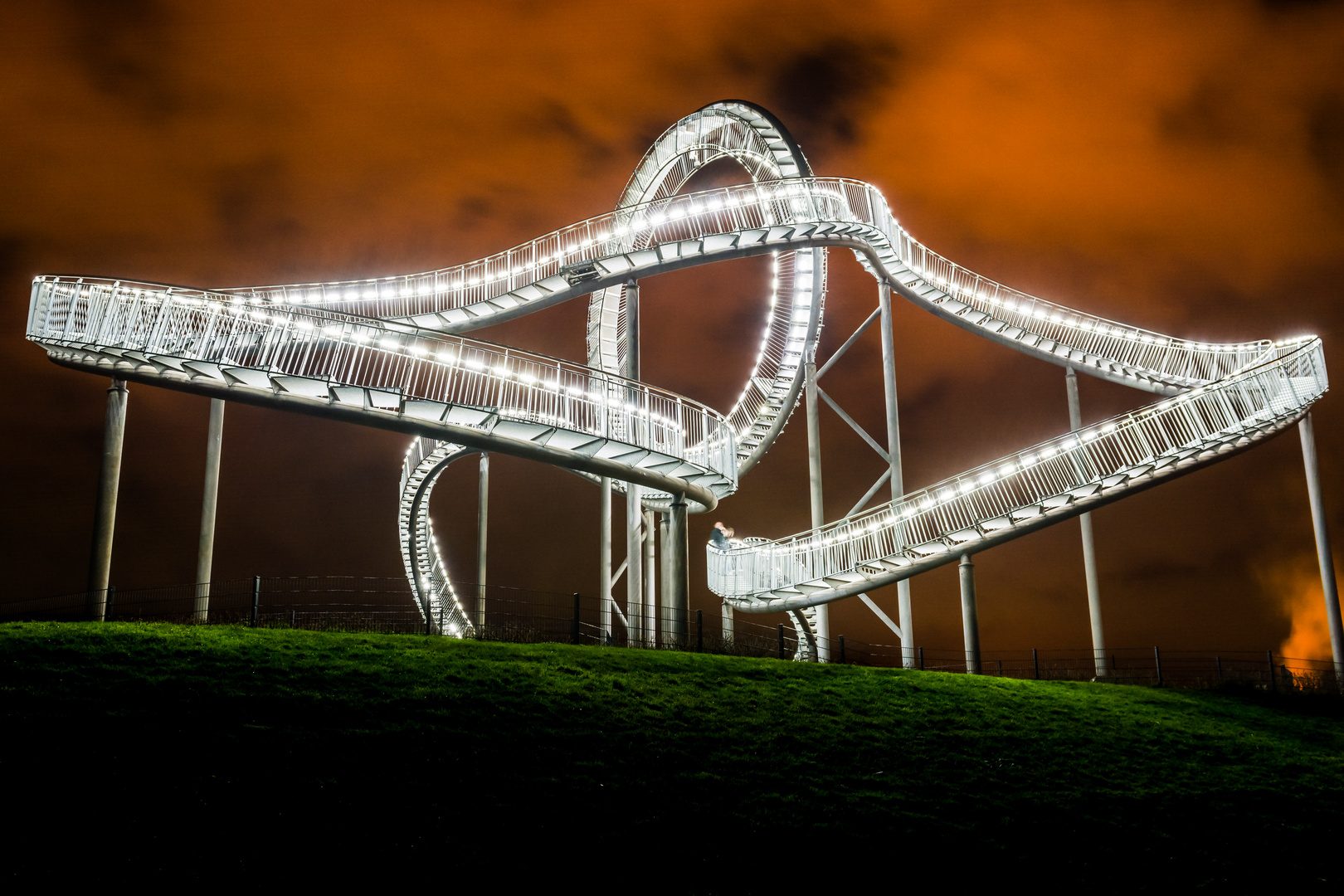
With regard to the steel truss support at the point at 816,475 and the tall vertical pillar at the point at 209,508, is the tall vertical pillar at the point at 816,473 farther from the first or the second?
the tall vertical pillar at the point at 209,508

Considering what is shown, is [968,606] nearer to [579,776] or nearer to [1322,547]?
[1322,547]

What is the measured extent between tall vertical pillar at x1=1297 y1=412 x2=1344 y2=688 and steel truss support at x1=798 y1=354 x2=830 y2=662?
11.2 m

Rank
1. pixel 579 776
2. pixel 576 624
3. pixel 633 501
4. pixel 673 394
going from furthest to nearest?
pixel 633 501 < pixel 673 394 < pixel 576 624 < pixel 579 776

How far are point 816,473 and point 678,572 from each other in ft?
25.3

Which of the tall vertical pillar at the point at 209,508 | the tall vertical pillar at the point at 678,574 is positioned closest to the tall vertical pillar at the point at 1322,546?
the tall vertical pillar at the point at 678,574

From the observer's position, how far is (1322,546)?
24.9 metres

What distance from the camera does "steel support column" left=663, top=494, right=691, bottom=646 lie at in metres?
20.9

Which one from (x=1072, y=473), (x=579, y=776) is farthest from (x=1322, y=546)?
(x=579, y=776)

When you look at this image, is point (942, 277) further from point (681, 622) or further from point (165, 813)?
point (165, 813)

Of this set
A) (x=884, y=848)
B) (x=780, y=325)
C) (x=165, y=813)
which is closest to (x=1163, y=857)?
(x=884, y=848)

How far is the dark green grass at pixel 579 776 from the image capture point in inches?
345

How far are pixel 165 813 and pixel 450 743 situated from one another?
298 centimetres

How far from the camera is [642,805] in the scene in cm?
1016

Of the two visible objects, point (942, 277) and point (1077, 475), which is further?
point (942, 277)
